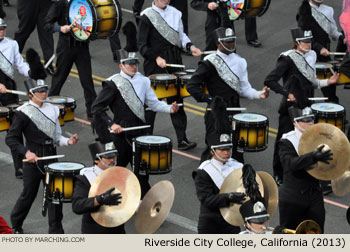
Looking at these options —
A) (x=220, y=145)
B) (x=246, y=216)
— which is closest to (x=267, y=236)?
(x=246, y=216)

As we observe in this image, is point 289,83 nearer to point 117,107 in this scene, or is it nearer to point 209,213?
point 117,107

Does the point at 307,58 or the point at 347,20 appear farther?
the point at 307,58

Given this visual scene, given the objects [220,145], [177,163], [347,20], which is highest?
[347,20]

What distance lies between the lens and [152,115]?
1611 centimetres

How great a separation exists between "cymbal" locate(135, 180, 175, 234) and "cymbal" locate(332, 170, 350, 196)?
2.06 metres

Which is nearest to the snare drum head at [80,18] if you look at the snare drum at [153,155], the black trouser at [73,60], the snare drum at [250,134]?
the black trouser at [73,60]

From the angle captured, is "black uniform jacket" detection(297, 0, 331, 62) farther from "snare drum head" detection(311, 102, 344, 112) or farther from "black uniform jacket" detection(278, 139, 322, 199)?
"black uniform jacket" detection(278, 139, 322, 199)

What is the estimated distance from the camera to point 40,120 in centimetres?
1382

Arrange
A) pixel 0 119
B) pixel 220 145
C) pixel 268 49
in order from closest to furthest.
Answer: pixel 220 145 → pixel 0 119 → pixel 268 49

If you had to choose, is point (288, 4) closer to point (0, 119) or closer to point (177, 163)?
point (177, 163)

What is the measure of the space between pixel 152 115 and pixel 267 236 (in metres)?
6.18

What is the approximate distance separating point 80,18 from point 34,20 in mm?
2935

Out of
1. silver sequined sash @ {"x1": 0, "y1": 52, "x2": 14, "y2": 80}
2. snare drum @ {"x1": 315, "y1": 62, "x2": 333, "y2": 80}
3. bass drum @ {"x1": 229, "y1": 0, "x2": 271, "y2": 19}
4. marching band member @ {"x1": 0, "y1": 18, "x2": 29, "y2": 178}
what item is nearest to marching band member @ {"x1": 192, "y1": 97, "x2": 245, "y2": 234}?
snare drum @ {"x1": 315, "y1": 62, "x2": 333, "y2": 80}

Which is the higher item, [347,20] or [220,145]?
[347,20]
